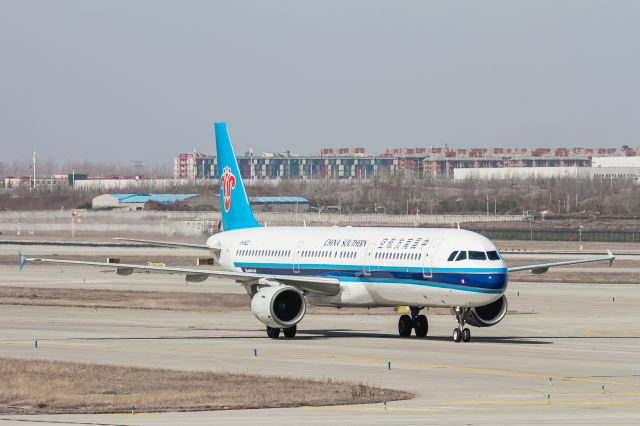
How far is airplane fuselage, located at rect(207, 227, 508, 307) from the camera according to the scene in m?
48.2

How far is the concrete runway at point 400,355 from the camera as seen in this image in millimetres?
29812

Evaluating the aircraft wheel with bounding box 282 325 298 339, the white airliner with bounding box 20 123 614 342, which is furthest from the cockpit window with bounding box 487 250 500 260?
the aircraft wheel with bounding box 282 325 298 339

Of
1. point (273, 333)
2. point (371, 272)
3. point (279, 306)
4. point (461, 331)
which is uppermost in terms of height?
point (371, 272)

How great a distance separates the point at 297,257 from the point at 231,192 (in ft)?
27.7

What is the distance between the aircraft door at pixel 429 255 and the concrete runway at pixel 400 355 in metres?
2.81

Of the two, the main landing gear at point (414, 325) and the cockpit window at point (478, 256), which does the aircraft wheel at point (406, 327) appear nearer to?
the main landing gear at point (414, 325)

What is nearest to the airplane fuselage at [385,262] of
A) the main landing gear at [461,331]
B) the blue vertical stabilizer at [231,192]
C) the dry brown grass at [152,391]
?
the main landing gear at [461,331]

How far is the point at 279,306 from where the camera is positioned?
51812 mm

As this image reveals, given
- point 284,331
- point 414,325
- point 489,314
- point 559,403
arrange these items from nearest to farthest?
1. point 559,403
2. point 489,314
3. point 284,331
4. point 414,325

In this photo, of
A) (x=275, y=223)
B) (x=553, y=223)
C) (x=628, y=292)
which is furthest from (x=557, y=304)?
(x=553, y=223)

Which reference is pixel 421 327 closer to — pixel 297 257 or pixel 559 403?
pixel 297 257

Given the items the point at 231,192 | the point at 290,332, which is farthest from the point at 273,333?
the point at 231,192

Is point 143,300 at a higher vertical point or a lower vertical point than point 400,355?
lower

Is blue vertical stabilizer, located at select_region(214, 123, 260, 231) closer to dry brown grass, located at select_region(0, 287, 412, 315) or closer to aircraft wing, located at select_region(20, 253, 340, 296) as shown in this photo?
dry brown grass, located at select_region(0, 287, 412, 315)
